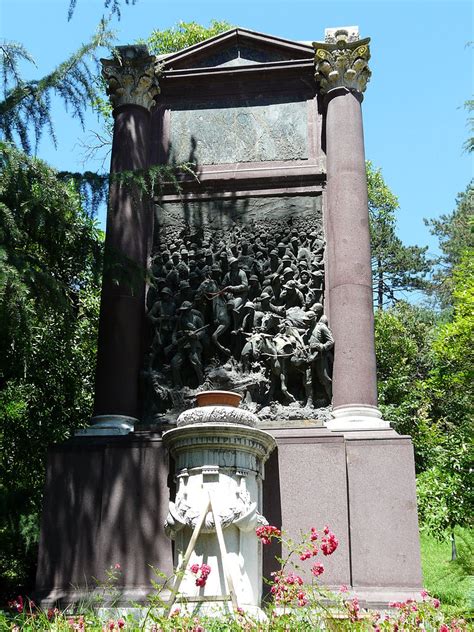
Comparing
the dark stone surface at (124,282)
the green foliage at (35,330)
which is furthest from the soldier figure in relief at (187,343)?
the green foliage at (35,330)

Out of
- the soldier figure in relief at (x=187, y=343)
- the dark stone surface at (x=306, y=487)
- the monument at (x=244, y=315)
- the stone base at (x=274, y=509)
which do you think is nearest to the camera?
the stone base at (x=274, y=509)

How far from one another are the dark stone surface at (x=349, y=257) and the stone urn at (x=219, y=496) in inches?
78.1

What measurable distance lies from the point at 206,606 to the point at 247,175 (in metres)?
6.78

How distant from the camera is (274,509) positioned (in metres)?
9.59

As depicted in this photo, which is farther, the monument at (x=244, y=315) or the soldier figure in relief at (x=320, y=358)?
the soldier figure in relief at (x=320, y=358)

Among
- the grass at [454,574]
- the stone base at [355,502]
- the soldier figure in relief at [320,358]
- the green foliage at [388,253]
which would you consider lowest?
the grass at [454,574]

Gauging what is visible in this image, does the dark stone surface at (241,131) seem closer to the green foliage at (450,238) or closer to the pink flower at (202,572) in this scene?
the pink flower at (202,572)

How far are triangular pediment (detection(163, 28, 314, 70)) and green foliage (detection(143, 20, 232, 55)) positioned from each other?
15.4 metres

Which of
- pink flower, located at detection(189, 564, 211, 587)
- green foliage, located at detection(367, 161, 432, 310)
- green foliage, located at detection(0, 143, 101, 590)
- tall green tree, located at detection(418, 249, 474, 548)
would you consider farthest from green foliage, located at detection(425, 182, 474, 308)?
pink flower, located at detection(189, 564, 211, 587)

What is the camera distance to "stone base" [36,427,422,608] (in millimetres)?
9195

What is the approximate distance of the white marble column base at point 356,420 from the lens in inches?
395

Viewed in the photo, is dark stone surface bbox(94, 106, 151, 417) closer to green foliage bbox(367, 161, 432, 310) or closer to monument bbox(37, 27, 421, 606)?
monument bbox(37, 27, 421, 606)

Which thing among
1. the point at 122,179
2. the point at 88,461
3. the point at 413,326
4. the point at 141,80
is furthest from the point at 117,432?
the point at 413,326

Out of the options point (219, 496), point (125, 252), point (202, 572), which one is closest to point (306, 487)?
point (219, 496)
